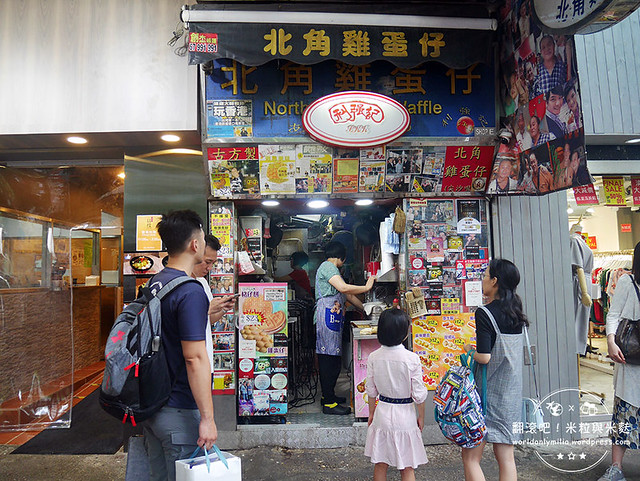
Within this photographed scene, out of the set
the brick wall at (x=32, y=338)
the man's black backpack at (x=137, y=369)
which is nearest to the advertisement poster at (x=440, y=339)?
the man's black backpack at (x=137, y=369)

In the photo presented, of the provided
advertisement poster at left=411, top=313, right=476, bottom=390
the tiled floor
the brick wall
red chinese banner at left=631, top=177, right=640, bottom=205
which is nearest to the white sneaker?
advertisement poster at left=411, top=313, right=476, bottom=390

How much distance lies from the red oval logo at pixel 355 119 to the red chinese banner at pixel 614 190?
3.13 meters

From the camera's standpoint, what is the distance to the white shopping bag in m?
2.08

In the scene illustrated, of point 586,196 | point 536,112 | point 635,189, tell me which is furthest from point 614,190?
point 536,112

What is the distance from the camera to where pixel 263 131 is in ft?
15.1

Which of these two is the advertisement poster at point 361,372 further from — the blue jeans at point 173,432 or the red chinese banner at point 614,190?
the red chinese banner at point 614,190

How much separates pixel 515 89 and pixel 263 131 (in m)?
2.64

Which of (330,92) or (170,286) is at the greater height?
(330,92)

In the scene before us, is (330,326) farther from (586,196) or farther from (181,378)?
(586,196)

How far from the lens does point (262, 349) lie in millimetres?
4902

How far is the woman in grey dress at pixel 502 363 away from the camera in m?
3.04

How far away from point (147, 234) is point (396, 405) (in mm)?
3270

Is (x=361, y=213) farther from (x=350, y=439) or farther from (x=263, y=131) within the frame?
(x=350, y=439)

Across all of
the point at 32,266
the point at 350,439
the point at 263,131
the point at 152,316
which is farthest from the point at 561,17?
the point at 32,266
